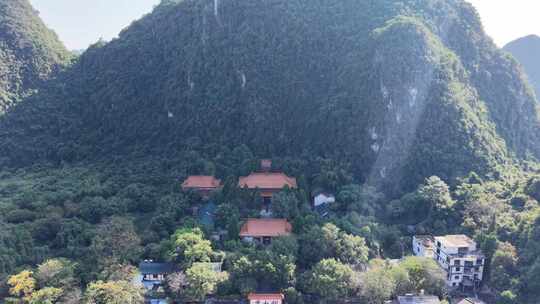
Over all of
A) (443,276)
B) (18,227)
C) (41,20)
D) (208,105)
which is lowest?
(443,276)

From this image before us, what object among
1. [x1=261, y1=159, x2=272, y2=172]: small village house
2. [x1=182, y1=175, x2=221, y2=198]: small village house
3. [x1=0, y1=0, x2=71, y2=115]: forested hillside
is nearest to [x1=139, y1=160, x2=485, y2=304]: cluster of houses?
[x1=182, y1=175, x2=221, y2=198]: small village house

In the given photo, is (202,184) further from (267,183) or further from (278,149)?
(278,149)

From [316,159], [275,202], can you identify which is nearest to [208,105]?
[316,159]

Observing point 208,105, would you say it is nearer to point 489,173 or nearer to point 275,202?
point 275,202

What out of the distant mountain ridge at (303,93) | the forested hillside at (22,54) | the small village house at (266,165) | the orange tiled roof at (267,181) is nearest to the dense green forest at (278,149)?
the distant mountain ridge at (303,93)

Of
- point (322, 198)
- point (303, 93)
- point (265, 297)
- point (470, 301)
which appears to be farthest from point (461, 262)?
point (303, 93)
